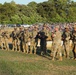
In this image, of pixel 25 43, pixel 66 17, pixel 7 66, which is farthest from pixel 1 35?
pixel 66 17

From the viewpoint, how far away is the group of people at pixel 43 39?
18.5 metres

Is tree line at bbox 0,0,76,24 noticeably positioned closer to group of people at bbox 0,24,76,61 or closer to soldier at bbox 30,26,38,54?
group of people at bbox 0,24,76,61

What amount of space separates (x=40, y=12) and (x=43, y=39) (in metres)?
95.3

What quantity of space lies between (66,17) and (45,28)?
299 feet

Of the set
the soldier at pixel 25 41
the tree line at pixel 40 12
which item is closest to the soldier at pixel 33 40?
the soldier at pixel 25 41

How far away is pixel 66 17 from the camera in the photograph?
111 m

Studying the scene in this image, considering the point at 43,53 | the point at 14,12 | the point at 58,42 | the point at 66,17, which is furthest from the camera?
the point at 66,17

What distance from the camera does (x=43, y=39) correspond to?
21.2 metres

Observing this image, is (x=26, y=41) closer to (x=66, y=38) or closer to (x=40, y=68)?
(x=66, y=38)

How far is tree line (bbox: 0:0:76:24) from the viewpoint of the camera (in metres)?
98.1

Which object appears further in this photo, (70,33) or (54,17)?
(54,17)

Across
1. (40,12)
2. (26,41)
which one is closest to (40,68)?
(26,41)

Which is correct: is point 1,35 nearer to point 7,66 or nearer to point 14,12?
point 7,66

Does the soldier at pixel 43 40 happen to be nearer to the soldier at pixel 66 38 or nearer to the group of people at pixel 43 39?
the group of people at pixel 43 39
